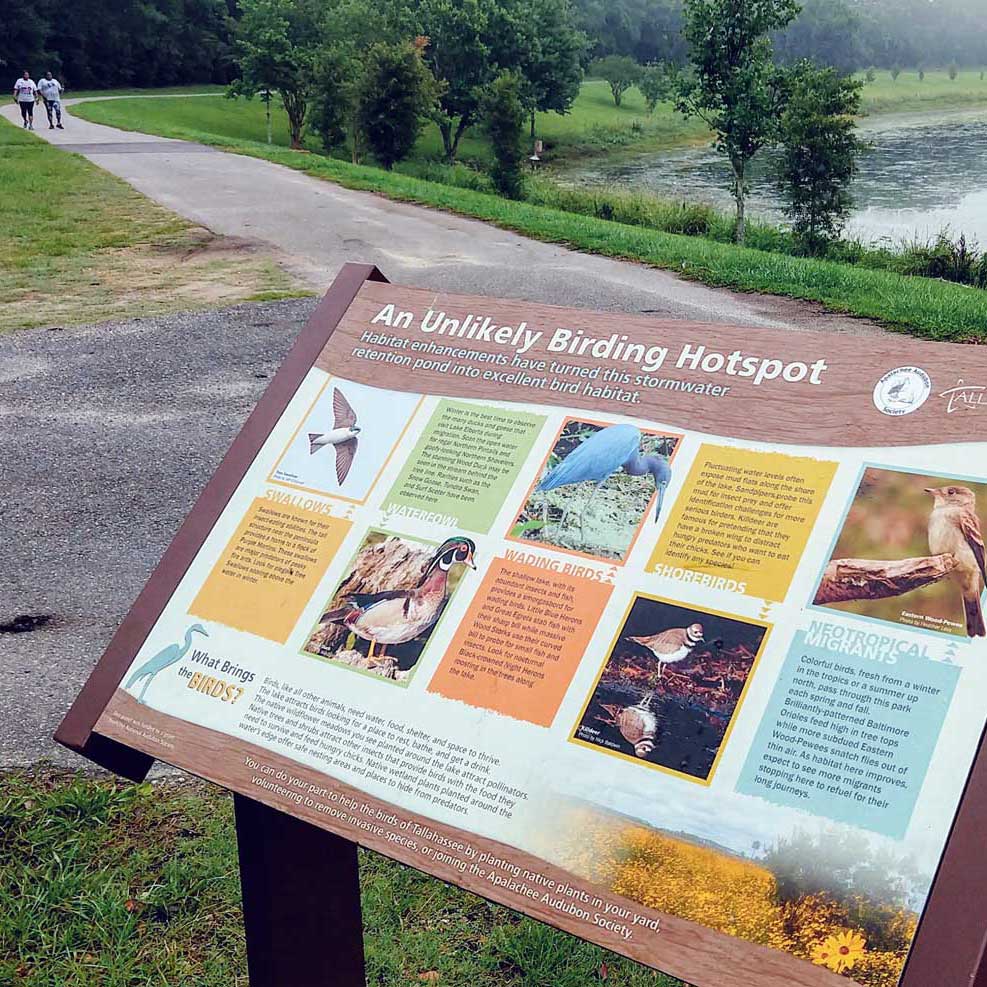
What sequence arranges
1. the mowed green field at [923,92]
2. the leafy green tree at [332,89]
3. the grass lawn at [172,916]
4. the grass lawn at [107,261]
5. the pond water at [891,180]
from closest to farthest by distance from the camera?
the grass lawn at [172,916] < the grass lawn at [107,261] < the pond water at [891,180] < the leafy green tree at [332,89] < the mowed green field at [923,92]

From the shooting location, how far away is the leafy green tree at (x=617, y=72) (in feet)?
198

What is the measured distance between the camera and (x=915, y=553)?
1340mm

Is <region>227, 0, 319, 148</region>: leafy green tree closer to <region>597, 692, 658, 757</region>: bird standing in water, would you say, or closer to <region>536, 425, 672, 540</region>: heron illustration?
<region>536, 425, 672, 540</region>: heron illustration

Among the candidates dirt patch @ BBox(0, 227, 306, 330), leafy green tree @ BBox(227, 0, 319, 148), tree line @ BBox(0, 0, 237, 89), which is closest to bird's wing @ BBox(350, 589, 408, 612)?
dirt patch @ BBox(0, 227, 306, 330)

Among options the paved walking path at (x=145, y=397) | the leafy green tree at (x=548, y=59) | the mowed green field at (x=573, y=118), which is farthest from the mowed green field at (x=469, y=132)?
the paved walking path at (x=145, y=397)

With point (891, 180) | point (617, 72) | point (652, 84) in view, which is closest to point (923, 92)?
point (617, 72)

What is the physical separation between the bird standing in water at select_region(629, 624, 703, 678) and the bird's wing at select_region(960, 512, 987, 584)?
326 millimetres

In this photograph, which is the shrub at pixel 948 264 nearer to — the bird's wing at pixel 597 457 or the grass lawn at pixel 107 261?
→ the grass lawn at pixel 107 261

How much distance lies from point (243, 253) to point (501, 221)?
2745 mm

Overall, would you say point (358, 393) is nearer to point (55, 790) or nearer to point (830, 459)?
point (830, 459)

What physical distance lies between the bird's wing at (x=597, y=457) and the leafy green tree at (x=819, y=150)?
16.9 metres

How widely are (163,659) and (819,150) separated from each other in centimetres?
1908

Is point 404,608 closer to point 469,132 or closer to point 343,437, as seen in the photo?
point 343,437

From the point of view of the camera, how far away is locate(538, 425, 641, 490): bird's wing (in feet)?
5.30
